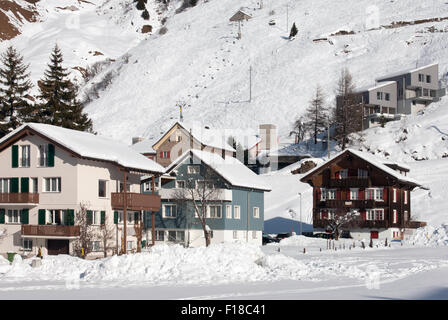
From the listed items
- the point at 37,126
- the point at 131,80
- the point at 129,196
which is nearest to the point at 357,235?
the point at 129,196

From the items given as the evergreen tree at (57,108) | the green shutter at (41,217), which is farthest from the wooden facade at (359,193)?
the green shutter at (41,217)

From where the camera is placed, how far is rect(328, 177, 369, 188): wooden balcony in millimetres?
73688

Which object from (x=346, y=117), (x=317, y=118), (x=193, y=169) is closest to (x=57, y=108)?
(x=193, y=169)

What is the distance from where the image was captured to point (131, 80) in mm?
155625

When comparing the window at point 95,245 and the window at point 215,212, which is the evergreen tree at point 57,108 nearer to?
the window at point 215,212

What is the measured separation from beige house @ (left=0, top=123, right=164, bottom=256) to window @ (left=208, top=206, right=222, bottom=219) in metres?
9.16

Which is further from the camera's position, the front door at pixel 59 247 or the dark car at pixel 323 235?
the dark car at pixel 323 235

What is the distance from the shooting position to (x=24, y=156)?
5353 centimetres

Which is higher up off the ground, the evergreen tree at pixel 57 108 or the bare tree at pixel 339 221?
the evergreen tree at pixel 57 108

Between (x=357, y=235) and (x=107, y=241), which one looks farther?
(x=357, y=235)

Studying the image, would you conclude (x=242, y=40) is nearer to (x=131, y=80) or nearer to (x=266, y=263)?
(x=131, y=80)

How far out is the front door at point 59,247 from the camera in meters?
51.1

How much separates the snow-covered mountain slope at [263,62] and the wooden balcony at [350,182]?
41788 millimetres
